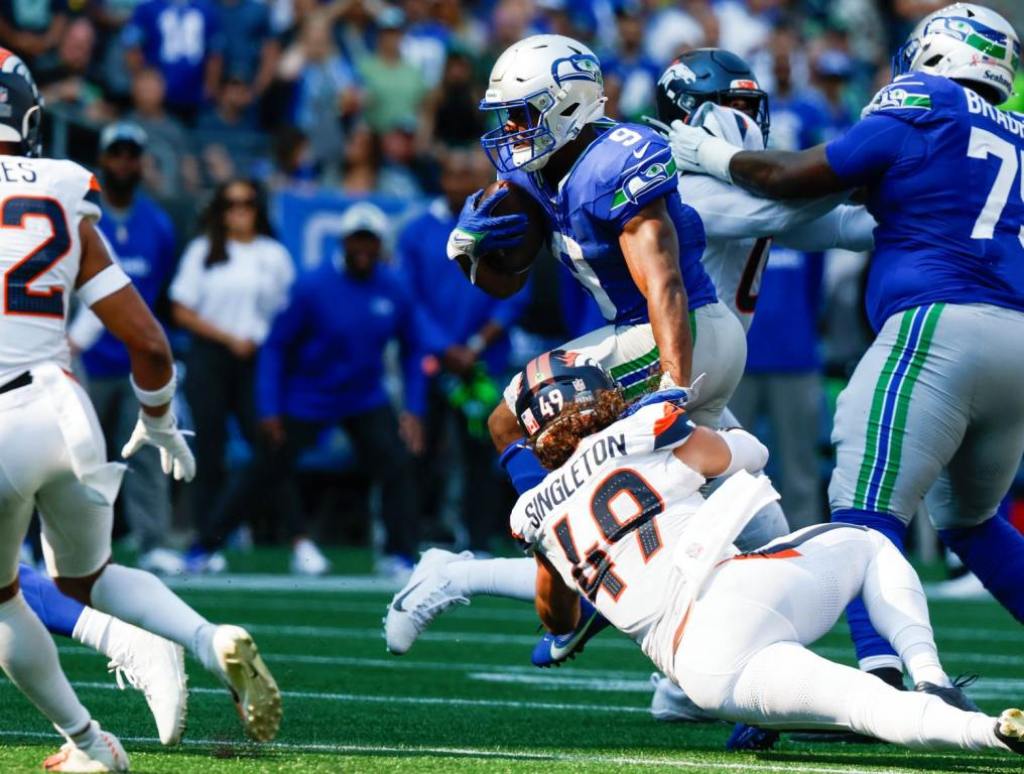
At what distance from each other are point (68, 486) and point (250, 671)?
2.03 feet

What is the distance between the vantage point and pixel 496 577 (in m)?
5.66

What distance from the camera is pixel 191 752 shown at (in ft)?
15.5

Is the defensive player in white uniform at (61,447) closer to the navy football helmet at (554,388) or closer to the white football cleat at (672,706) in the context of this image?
the navy football helmet at (554,388)

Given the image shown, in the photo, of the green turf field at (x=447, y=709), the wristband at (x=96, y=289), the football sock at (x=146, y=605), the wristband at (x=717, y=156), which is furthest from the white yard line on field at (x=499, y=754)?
the wristband at (x=717, y=156)

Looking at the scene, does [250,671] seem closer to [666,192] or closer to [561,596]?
[561,596]

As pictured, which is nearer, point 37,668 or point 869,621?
point 37,668

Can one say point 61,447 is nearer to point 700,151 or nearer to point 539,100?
point 539,100

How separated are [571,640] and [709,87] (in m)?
1.80

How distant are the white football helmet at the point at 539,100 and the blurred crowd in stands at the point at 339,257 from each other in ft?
9.31

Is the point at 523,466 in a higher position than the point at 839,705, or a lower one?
higher

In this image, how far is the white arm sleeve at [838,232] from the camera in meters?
6.01

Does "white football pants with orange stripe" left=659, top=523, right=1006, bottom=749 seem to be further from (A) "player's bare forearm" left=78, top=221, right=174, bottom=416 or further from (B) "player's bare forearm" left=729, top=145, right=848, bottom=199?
(A) "player's bare forearm" left=78, top=221, right=174, bottom=416

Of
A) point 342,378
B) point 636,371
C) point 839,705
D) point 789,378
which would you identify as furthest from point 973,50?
point 342,378

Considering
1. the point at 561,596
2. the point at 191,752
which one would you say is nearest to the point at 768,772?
the point at 561,596
